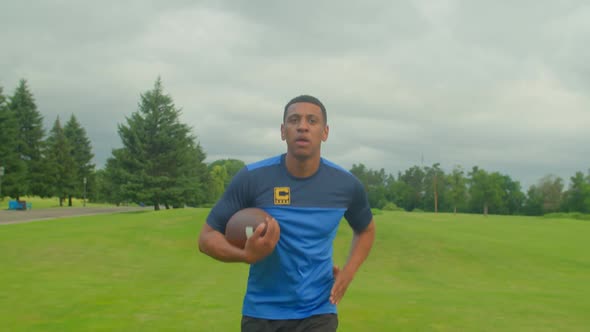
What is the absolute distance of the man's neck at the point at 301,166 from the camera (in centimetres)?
472

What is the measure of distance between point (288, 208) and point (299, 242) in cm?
34

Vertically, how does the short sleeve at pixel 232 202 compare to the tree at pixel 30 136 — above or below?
below

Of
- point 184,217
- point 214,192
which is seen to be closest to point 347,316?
point 184,217

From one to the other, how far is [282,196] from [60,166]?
82202 millimetres

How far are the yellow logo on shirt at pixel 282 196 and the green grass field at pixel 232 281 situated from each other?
5.43 meters

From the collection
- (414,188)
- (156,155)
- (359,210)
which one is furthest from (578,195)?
(359,210)

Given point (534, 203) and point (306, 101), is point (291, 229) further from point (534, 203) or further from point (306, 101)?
point (534, 203)

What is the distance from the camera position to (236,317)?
10109mm

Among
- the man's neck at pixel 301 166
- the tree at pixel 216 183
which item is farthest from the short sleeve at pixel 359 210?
the tree at pixel 216 183

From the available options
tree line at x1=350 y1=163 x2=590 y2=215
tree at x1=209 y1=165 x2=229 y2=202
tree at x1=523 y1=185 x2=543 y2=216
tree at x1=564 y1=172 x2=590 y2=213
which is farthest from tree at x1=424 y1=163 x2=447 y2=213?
tree at x1=209 y1=165 x2=229 y2=202

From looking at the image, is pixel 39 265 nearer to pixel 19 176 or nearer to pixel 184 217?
pixel 184 217

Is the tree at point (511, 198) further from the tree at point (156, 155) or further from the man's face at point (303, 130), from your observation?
the man's face at point (303, 130)

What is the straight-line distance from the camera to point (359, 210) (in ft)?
17.1

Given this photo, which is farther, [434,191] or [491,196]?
[434,191]
